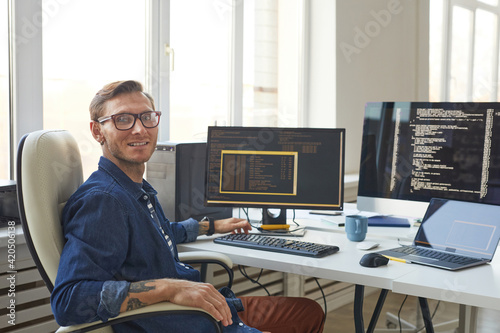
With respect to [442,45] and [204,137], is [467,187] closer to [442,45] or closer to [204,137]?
[204,137]

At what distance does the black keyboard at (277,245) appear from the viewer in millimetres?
1974

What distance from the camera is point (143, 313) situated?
1.43 meters


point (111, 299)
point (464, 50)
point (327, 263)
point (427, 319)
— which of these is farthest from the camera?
point (464, 50)

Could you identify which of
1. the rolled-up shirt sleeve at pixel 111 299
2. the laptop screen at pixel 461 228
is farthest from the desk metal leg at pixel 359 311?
the rolled-up shirt sleeve at pixel 111 299

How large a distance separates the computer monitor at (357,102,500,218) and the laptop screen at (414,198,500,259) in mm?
144

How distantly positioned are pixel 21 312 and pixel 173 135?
139 centimetres

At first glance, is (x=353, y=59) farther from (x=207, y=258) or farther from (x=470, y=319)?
(x=207, y=258)

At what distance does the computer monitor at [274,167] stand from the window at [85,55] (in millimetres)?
728

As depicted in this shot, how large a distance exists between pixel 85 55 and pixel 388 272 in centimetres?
174

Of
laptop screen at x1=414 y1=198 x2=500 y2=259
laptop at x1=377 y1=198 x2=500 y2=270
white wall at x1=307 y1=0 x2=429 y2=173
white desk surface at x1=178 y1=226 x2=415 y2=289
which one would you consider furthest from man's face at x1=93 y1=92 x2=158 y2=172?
white wall at x1=307 y1=0 x2=429 y2=173

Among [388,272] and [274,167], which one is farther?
[274,167]

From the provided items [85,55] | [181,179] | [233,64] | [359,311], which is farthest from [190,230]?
[233,64]

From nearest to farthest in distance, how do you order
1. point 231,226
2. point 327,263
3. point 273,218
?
1. point 327,263
2. point 231,226
3. point 273,218

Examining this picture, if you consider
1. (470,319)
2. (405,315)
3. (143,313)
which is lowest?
(405,315)
